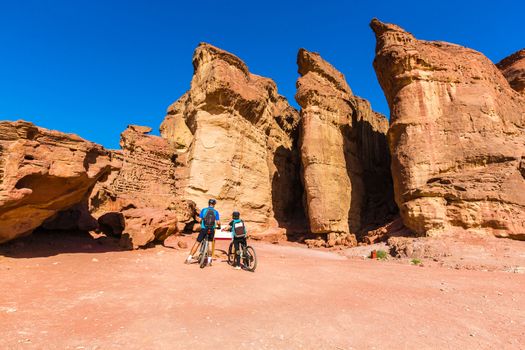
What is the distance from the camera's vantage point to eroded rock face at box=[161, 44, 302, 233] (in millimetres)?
16703

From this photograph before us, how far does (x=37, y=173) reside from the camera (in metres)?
6.13

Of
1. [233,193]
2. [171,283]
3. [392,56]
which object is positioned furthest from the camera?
[233,193]

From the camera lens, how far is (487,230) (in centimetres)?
1185

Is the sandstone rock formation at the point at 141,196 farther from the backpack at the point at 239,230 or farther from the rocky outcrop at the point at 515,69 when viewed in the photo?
the rocky outcrop at the point at 515,69

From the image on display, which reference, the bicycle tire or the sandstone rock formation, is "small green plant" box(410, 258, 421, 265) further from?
the sandstone rock formation

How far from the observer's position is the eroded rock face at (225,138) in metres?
16.7

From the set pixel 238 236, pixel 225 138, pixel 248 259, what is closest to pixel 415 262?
pixel 248 259

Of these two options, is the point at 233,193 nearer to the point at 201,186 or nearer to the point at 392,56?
the point at 201,186

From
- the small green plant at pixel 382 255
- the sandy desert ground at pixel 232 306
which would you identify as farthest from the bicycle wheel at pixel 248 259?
the small green plant at pixel 382 255

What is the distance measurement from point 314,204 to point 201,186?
7.08 m

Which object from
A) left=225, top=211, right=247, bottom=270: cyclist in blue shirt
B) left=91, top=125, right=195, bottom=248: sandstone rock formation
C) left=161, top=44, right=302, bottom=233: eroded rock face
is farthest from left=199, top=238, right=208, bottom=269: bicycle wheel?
left=161, top=44, right=302, bottom=233: eroded rock face

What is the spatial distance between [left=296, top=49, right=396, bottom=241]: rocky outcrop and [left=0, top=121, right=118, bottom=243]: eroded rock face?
13690 millimetres

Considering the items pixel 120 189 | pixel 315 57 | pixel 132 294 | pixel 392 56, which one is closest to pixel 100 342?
pixel 132 294

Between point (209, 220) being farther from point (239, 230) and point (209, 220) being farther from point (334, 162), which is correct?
point (334, 162)
